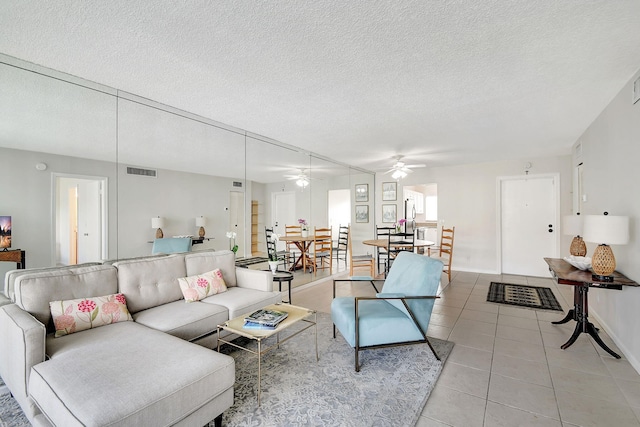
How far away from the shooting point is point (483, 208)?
6062mm

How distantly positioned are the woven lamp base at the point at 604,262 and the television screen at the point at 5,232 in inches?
193

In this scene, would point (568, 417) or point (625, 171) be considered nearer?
point (568, 417)

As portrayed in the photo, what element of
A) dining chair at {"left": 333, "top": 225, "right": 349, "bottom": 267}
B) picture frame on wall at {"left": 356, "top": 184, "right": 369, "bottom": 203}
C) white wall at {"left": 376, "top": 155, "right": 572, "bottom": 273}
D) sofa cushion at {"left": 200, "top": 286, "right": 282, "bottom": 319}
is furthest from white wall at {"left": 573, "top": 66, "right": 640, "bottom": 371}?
picture frame on wall at {"left": 356, "top": 184, "right": 369, "bottom": 203}

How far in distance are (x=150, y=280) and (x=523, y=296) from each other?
5.08m

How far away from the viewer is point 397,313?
8.40ft

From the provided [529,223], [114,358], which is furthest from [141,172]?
[529,223]

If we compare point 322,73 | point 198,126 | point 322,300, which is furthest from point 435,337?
point 198,126

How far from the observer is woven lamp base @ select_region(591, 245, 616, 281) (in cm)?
243

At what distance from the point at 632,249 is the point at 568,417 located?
5.41 feet

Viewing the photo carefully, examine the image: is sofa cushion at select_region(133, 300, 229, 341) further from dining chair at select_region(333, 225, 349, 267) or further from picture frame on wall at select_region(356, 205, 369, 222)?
picture frame on wall at select_region(356, 205, 369, 222)

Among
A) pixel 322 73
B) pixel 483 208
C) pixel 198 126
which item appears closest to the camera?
pixel 322 73

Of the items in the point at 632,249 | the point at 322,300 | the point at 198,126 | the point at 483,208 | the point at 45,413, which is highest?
the point at 198,126

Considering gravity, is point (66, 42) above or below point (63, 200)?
above

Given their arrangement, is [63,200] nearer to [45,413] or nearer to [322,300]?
[45,413]
